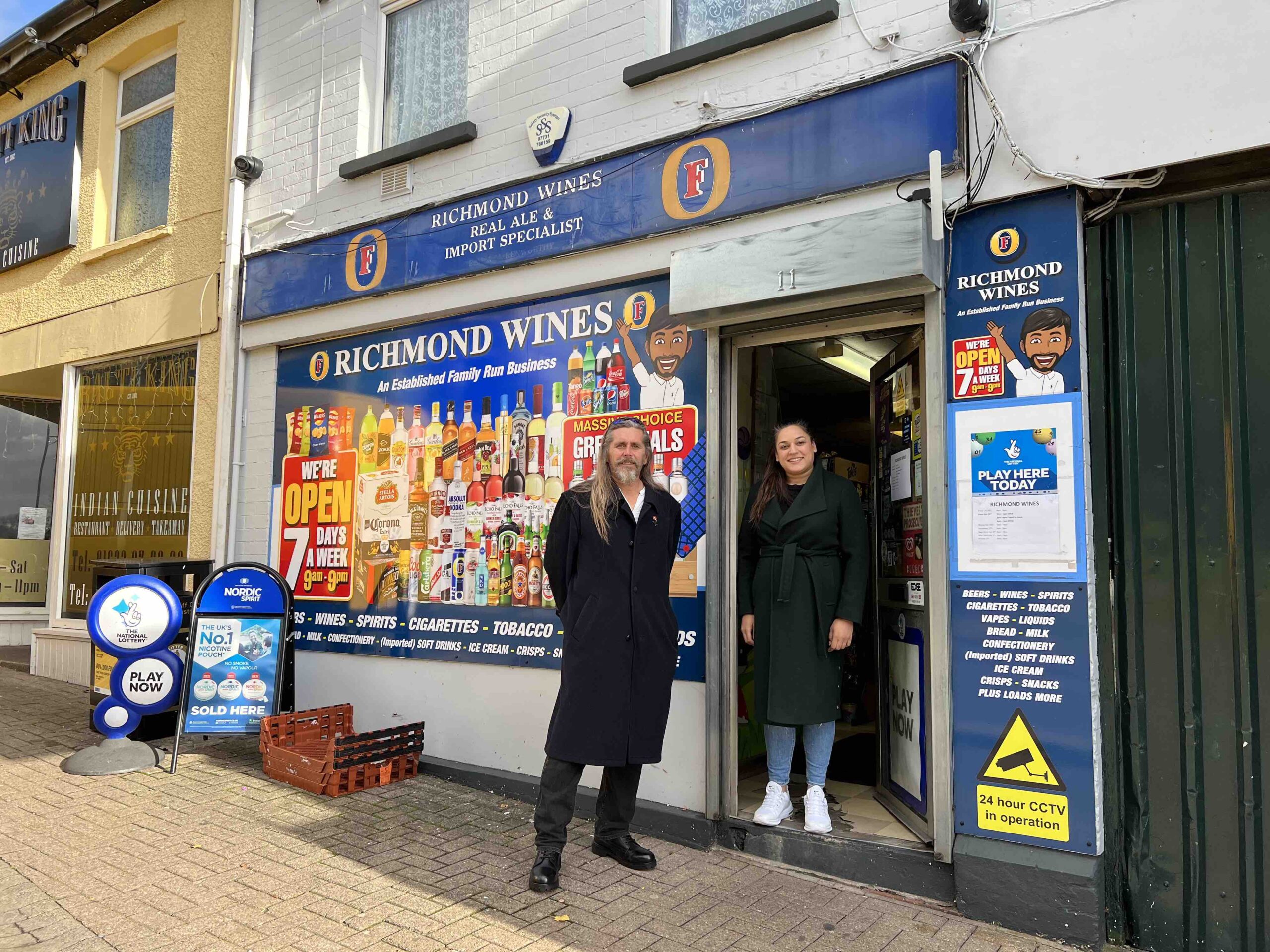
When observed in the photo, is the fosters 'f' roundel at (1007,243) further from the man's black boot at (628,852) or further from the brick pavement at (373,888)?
the man's black boot at (628,852)

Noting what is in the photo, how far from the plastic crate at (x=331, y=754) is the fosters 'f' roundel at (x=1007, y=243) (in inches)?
161

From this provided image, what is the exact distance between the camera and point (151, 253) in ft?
26.7

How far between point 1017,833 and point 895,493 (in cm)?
182

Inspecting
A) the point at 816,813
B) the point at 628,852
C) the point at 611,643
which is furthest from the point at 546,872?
the point at 816,813

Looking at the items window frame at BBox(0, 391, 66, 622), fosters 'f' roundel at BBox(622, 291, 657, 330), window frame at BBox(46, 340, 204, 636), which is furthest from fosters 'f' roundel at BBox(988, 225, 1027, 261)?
window frame at BBox(0, 391, 66, 622)

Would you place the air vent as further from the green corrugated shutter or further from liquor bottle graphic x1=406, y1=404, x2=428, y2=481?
the green corrugated shutter

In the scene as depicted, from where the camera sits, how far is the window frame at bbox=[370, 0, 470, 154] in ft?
22.2

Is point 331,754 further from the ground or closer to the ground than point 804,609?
closer to the ground

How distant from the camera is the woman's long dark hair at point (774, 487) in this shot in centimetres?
458

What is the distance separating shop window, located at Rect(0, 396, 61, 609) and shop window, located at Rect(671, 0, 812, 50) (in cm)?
925

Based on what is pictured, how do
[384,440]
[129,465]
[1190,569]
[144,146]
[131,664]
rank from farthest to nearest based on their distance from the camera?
[144,146], [129,465], [384,440], [131,664], [1190,569]

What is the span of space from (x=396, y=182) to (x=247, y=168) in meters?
1.64

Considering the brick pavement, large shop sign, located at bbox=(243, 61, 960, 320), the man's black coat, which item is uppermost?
large shop sign, located at bbox=(243, 61, 960, 320)

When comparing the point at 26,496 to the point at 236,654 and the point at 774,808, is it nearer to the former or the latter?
the point at 236,654
